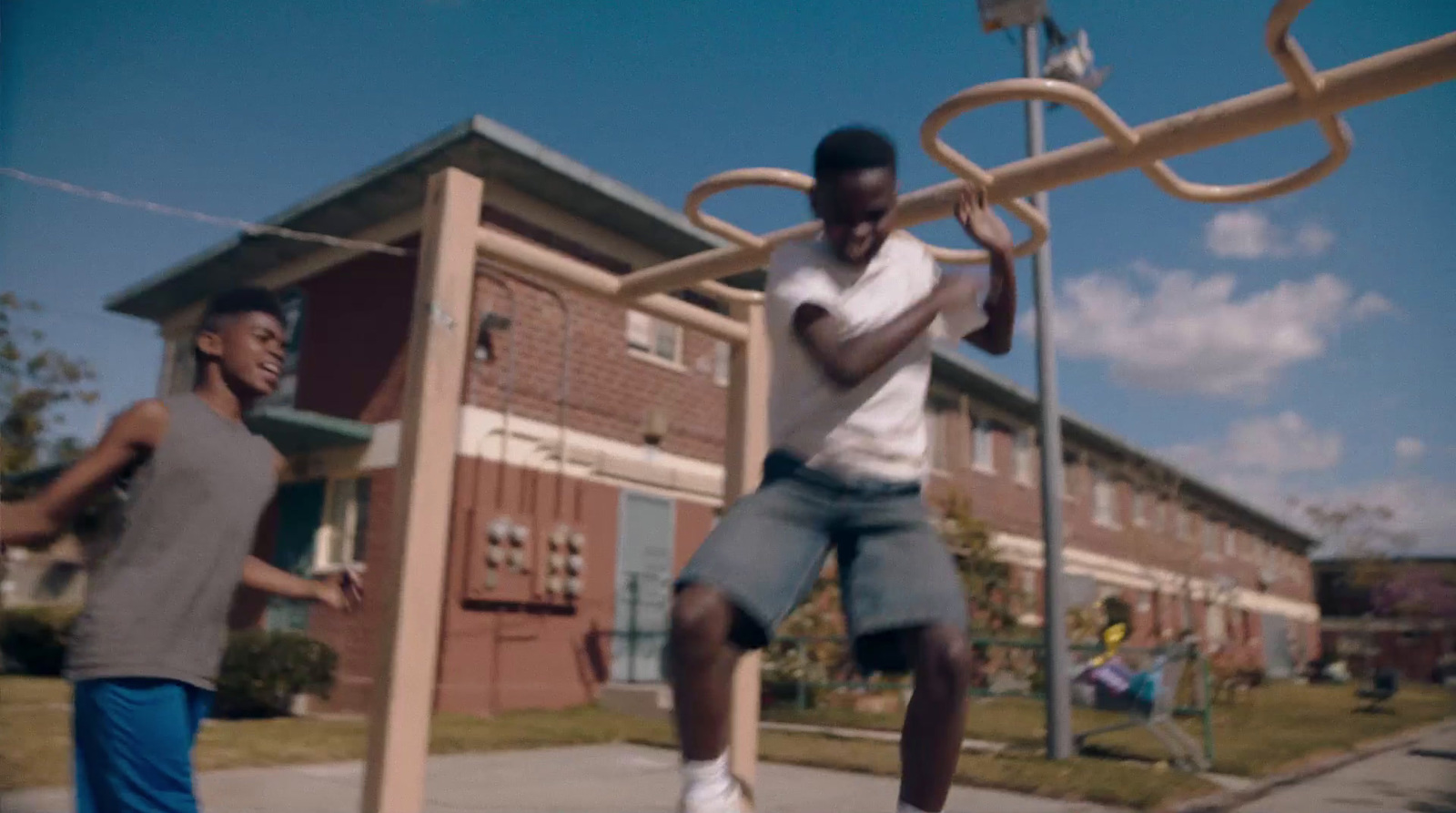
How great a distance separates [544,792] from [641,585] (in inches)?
258

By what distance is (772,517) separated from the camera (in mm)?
1813

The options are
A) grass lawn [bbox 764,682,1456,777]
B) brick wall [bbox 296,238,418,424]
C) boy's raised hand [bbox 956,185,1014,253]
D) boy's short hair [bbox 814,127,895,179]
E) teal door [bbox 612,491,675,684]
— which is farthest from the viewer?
teal door [bbox 612,491,675,684]

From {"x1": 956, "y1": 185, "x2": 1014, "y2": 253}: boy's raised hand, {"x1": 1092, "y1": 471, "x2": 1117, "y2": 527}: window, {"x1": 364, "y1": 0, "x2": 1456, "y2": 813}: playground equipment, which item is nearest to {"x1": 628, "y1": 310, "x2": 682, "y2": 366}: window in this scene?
{"x1": 364, "y1": 0, "x2": 1456, "y2": 813}: playground equipment

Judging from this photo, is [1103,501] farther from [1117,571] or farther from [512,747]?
[512,747]

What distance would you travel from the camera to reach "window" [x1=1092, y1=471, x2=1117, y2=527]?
24828mm

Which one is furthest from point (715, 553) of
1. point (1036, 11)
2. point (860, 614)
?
point (1036, 11)

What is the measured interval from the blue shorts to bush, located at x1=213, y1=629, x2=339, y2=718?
7201 millimetres

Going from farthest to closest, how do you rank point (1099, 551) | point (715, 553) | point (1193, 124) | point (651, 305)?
point (1099, 551), point (651, 305), point (1193, 124), point (715, 553)

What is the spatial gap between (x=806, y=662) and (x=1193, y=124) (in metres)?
8.92

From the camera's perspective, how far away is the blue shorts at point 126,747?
1.78 m

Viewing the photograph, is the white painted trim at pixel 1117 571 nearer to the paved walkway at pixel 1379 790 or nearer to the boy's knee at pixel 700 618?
the paved walkway at pixel 1379 790

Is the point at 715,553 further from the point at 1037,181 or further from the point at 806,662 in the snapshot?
the point at 806,662

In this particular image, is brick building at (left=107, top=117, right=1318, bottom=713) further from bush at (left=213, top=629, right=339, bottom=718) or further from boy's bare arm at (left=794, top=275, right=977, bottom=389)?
boy's bare arm at (left=794, top=275, right=977, bottom=389)

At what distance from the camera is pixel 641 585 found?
1199 centimetres
